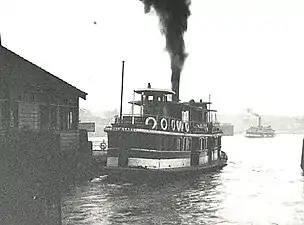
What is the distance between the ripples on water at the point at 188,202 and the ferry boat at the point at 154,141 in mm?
1132

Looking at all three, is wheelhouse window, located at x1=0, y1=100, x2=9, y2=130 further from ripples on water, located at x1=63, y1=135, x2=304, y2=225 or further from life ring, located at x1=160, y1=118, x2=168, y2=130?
life ring, located at x1=160, y1=118, x2=168, y2=130

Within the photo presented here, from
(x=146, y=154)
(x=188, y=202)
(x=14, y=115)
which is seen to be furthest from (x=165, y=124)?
(x=14, y=115)

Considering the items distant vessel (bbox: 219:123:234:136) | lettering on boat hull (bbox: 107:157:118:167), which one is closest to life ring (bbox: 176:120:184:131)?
lettering on boat hull (bbox: 107:157:118:167)

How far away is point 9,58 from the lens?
73.5 feet

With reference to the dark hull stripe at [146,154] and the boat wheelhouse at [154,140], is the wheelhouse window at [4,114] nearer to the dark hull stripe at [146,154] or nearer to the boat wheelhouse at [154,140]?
the boat wheelhouse at [154,140]

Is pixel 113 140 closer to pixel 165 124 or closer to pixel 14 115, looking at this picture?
pixel 165 124

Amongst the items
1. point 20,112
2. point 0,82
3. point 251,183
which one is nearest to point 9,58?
point 0,82

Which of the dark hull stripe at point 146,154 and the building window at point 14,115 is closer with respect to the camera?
the building window at point 14,115

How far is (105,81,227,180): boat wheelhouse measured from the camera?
3075cm

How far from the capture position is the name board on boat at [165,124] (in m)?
30.8

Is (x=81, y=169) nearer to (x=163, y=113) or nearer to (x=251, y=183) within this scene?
(x=163, y=113)

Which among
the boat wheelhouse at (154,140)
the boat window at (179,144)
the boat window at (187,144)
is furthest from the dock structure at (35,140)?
the boat window at (187,144)

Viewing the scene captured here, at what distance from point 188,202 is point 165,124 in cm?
784

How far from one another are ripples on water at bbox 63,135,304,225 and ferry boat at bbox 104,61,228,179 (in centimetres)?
113
